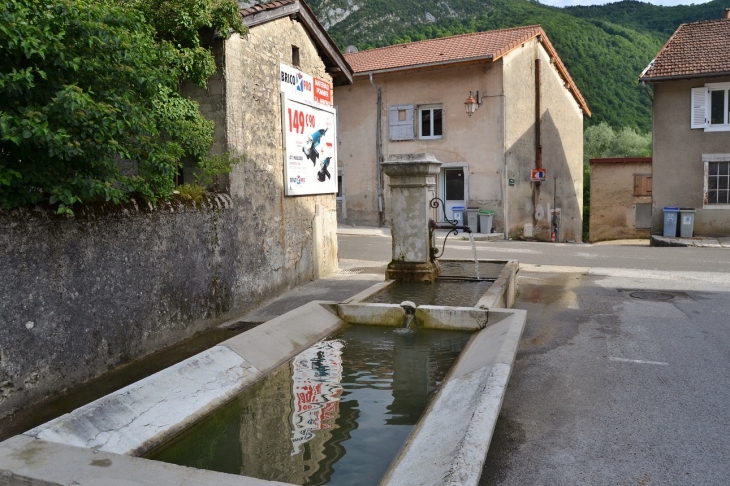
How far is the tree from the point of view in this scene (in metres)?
4.95

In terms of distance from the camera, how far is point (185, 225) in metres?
7.65

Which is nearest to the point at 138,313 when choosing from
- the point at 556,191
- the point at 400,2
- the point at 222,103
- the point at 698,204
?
the point at 222,103

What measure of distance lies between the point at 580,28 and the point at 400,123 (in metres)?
31.5

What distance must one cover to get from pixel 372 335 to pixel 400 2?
57512 mm

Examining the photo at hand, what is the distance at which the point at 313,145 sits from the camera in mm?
11125

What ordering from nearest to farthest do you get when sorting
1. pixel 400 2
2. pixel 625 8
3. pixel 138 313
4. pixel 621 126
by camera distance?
pixel 138 313, pixel 621 126, pixel 625 8, pixel 400 2

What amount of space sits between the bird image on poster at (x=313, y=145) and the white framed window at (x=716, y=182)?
13342mm

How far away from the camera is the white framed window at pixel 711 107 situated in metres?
18.8

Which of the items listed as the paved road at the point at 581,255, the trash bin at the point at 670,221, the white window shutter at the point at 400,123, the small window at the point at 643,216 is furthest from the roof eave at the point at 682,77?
the white window shutter at the point at 400,123

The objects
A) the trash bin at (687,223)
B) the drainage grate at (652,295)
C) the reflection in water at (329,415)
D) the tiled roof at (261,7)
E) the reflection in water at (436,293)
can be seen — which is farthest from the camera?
the trash bin at (687,223)

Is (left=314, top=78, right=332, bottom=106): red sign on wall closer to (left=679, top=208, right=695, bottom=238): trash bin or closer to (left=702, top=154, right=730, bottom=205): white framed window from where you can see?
(left=679, top=208, right=695, bottom=238): trash bin

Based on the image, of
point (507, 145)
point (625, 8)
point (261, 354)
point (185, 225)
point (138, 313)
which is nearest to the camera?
point (261, 354)

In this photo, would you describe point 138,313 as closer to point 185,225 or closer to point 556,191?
point 185,225

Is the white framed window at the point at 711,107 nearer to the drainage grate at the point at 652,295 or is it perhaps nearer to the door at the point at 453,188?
the door at the point at 453,188
